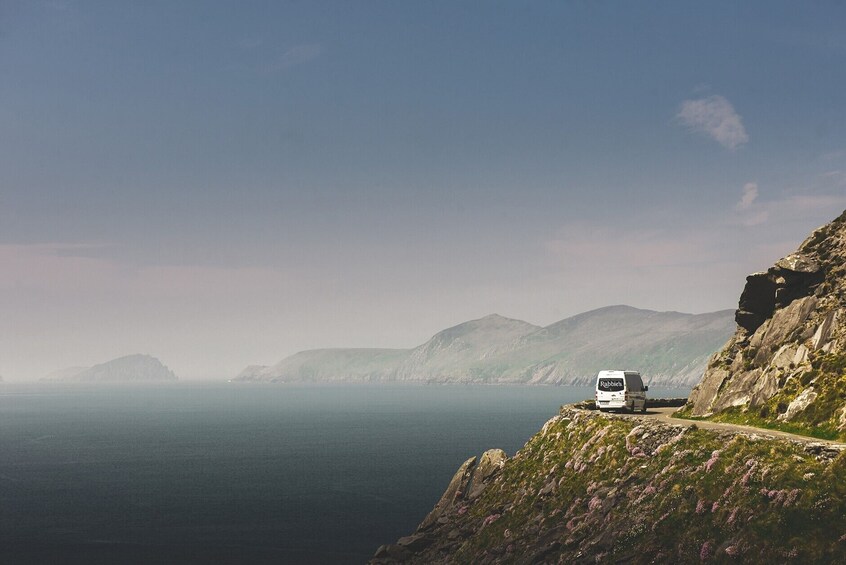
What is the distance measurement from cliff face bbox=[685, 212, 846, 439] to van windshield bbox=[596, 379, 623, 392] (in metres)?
5.66

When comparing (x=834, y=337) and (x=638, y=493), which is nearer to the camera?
(x=638, y=493)

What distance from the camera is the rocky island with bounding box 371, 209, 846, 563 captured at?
22.3m

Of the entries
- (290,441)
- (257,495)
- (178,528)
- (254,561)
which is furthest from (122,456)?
(254,561)

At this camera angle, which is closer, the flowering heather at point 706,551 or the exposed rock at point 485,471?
the flowering heather at point 706,551

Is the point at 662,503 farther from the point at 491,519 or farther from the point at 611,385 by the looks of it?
the point at 611,385

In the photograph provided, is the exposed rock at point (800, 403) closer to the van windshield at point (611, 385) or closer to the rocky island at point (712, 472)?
the rocky island at point (712, 472)

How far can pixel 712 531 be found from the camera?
77.4 ft

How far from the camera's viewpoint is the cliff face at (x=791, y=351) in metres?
34.7

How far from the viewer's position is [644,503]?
28562mm

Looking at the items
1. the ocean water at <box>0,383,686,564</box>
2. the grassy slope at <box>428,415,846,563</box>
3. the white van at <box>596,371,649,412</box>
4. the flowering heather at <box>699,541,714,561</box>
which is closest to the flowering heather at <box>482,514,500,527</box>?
the grassy slope at <box>428,415,846,563</box>

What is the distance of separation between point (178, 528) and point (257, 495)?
21393 millimetres

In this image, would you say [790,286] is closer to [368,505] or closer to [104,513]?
[368,505]

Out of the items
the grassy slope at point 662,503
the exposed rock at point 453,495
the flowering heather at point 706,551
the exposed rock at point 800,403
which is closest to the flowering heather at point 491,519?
the grassy slope at point 662,503

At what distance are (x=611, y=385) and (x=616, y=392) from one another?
2.45 feet
